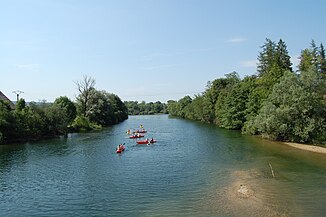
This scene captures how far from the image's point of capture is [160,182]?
27.3 m

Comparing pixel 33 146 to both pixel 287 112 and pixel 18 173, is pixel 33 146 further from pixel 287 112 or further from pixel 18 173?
pixel 287 112

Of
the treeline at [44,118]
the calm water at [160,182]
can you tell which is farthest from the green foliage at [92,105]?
the calm water at [160,182]

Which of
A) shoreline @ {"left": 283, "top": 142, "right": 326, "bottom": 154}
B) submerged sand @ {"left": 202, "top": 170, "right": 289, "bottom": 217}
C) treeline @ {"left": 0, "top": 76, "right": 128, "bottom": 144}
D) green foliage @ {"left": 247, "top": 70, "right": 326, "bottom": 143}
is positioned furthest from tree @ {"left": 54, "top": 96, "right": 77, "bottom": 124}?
submerged sand @ {"left": 202, "top": 170, "right": 289, "bottom": 217}

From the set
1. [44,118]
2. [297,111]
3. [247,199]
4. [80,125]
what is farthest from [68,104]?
[247,199]

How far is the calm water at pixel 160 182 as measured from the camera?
20.8 meters

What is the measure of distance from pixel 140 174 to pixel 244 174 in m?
10.1

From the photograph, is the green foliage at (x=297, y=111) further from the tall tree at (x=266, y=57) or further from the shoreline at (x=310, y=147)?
the tall tree at (x=266, y=57)

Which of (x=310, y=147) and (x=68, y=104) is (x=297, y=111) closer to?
(x=310, y=147)

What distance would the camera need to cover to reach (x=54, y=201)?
75.1ft

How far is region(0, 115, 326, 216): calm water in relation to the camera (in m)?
20.8

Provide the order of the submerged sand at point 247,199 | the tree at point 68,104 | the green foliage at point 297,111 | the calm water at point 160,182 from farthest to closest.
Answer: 1. the tree at point 68,104
2. the green foliage at point 297,111
3. the calm water at point 160,182
4. the submerged sand at point 247,199

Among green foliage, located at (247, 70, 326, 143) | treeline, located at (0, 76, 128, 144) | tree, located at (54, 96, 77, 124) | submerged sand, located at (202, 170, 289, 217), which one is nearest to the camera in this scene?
submerged sand, located at (202, 170, 289, 217)

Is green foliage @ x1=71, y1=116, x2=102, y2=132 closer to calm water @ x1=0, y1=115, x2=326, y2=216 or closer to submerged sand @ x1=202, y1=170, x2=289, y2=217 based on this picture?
calm water @ x1=0, y1=115, x2=326, y2=216

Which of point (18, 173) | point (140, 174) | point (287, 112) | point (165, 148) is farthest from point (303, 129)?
point (18, 173)
